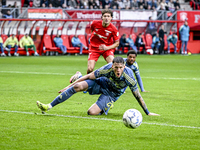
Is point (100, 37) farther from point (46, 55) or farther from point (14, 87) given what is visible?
point (46, 55)

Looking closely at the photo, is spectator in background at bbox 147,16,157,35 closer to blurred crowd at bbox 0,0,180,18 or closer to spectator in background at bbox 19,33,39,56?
blurred crowd at bbox 0,0,180,18

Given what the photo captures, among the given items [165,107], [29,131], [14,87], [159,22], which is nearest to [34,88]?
[14,87]

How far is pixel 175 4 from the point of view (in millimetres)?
36031

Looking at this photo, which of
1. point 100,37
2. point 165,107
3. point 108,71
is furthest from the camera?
point 100,37

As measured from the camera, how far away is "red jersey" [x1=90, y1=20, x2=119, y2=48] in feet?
34.2

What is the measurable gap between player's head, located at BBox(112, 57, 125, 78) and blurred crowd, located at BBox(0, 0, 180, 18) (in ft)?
78.1

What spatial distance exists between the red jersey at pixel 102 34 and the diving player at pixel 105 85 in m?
3.26

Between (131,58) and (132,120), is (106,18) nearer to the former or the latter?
(131,58)

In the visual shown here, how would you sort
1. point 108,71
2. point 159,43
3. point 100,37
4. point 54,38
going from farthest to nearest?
point 159,43 < point 54,38 < point 100,37 < point 108,71

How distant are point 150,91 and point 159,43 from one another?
64.7 ft

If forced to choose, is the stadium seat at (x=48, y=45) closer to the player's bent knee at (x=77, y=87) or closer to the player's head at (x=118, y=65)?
the player's bent knee at (x=77, y=87)

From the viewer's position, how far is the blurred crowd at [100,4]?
31181mm

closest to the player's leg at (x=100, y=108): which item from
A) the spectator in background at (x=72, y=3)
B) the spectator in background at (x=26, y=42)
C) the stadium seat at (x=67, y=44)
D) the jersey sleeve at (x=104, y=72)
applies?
the jersey sleeve at (x=104, y=72)

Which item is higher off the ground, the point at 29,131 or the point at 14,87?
the point at 29,131
